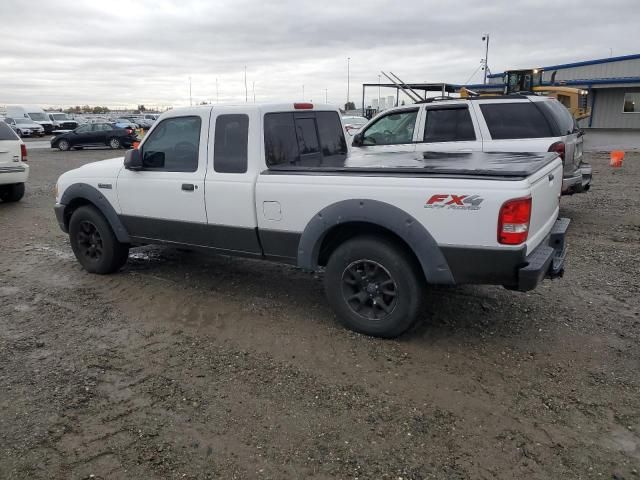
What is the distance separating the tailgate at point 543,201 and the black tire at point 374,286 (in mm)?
888

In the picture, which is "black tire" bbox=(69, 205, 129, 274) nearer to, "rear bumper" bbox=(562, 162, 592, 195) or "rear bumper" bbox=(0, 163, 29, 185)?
"rear bumper" bbox=(0, 163, 29, 185)

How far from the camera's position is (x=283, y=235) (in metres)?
4.48

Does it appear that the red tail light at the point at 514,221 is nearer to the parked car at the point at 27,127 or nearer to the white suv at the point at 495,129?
the white suv at the point at 495,129

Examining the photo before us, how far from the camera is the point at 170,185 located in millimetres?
5113

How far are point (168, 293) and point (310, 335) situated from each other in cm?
187

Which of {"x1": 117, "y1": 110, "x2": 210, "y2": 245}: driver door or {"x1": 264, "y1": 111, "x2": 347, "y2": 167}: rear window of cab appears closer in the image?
{"x1": 264, "y1": 111, "x2": 347, "y2": 167}: rear window of cab

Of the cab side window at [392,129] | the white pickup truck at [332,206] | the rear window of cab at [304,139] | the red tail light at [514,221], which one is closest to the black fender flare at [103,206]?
the white pickup truck at [332,206]

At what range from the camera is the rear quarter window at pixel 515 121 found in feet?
23.7

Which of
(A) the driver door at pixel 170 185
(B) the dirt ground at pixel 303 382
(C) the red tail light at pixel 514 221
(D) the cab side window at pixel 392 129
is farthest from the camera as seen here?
(D) the cab side window at pixel 392 129

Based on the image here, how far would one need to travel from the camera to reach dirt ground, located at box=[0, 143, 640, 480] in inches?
112

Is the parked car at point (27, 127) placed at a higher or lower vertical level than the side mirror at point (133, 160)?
higher

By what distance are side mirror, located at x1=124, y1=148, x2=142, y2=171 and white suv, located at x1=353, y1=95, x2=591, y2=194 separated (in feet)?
13.0

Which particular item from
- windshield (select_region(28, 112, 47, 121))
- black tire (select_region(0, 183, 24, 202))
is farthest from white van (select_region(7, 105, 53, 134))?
black tire (select_region(0, 183, 24, 202))

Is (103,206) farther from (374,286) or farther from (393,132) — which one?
(393,132)
